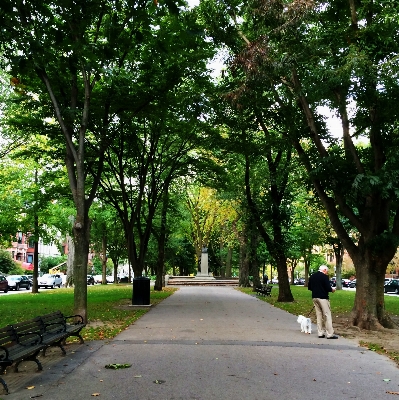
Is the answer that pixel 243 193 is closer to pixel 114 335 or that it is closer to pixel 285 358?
pixel 114 335

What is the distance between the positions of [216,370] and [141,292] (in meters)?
11.7

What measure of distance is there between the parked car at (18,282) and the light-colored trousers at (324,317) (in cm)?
3729

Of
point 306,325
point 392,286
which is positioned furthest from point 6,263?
point 306,325

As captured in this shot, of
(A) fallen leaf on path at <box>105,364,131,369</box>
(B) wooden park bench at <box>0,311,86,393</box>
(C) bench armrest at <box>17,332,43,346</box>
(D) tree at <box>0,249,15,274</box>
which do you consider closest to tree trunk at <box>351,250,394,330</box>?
(A) fallen leaf on path at <box>105,364,131,369</box>

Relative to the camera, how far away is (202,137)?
20.5m

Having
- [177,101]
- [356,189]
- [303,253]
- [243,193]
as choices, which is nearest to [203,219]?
[303,253]

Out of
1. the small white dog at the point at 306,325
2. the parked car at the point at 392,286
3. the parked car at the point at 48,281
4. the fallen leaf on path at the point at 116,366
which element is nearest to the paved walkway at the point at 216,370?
the fallen leaf on path at the point at 116,366

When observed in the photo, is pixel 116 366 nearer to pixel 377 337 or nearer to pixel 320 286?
pixel 320 286

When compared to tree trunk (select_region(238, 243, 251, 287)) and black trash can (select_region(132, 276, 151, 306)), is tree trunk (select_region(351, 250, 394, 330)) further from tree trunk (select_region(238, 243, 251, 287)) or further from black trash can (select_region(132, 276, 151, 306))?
tree trunk (select_region(238, 243, 251, 287))

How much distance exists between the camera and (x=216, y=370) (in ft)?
23.1

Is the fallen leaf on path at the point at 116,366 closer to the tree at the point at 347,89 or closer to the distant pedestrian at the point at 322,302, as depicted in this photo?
the distant pedestrian at the point at 322,302

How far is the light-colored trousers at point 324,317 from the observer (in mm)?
10359

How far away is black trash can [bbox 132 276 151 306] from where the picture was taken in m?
Result: 18.3

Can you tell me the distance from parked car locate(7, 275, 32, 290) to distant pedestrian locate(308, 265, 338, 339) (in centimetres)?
3722
